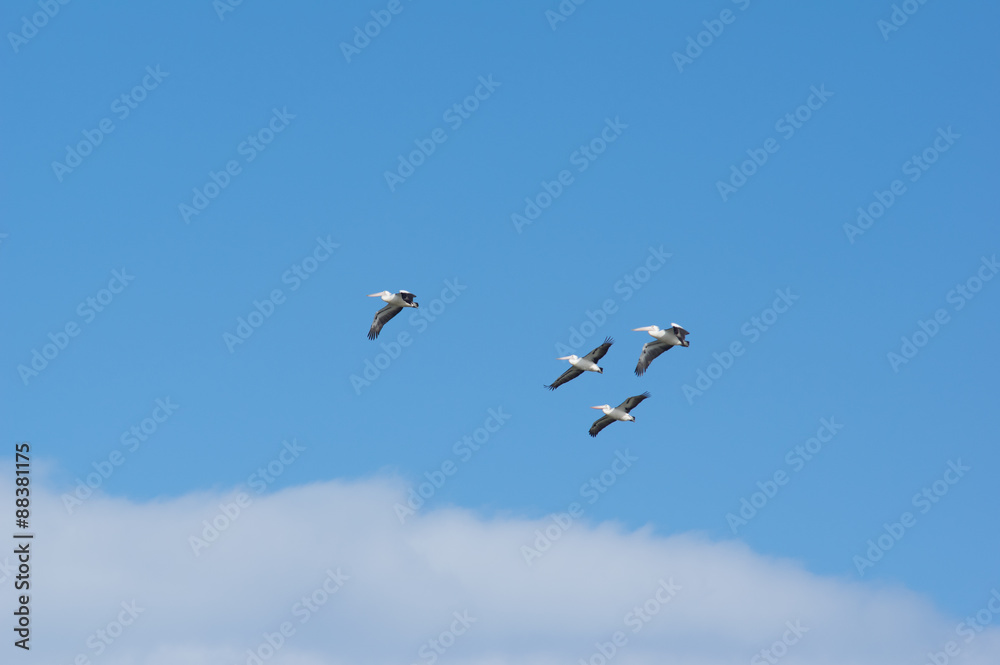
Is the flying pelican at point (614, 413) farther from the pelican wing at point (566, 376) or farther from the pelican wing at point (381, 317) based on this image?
the pelican wing at point (381, 317)

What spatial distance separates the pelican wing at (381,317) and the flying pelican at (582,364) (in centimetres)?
976

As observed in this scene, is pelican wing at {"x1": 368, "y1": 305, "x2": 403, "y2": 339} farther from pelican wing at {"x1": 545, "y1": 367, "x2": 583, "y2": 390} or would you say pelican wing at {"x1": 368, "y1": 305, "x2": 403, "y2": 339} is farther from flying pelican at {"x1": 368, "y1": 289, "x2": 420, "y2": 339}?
pelican wing at {"x1": 545, "y1": 367, "x2": 583, "y2": 390}

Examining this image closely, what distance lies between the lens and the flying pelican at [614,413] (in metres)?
74.9

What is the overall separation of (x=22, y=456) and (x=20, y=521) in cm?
274

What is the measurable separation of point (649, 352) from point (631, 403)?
319 centimetres

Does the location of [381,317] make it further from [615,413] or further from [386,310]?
[615,413]

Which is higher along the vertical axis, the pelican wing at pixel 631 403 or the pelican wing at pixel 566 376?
the pelican wing at pixel 566 376

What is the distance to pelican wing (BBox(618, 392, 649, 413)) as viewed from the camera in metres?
73.9

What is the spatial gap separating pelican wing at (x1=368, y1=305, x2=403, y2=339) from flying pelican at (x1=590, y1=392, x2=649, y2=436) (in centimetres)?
1263

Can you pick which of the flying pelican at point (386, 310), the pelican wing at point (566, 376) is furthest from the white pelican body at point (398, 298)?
the pelican wing at point (566, 376)

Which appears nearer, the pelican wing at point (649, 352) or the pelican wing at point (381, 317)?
the pelican wing at point (649, 352)

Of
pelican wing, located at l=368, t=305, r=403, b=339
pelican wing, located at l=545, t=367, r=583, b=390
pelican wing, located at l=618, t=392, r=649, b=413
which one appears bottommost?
pelican wing, located at l=618, t=392, r=649, b=413

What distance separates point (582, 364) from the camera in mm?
76625

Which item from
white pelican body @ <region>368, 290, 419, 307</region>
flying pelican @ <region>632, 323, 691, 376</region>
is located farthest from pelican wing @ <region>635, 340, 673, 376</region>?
white pelican body @ <region>368, 290, 419, 307</region>
